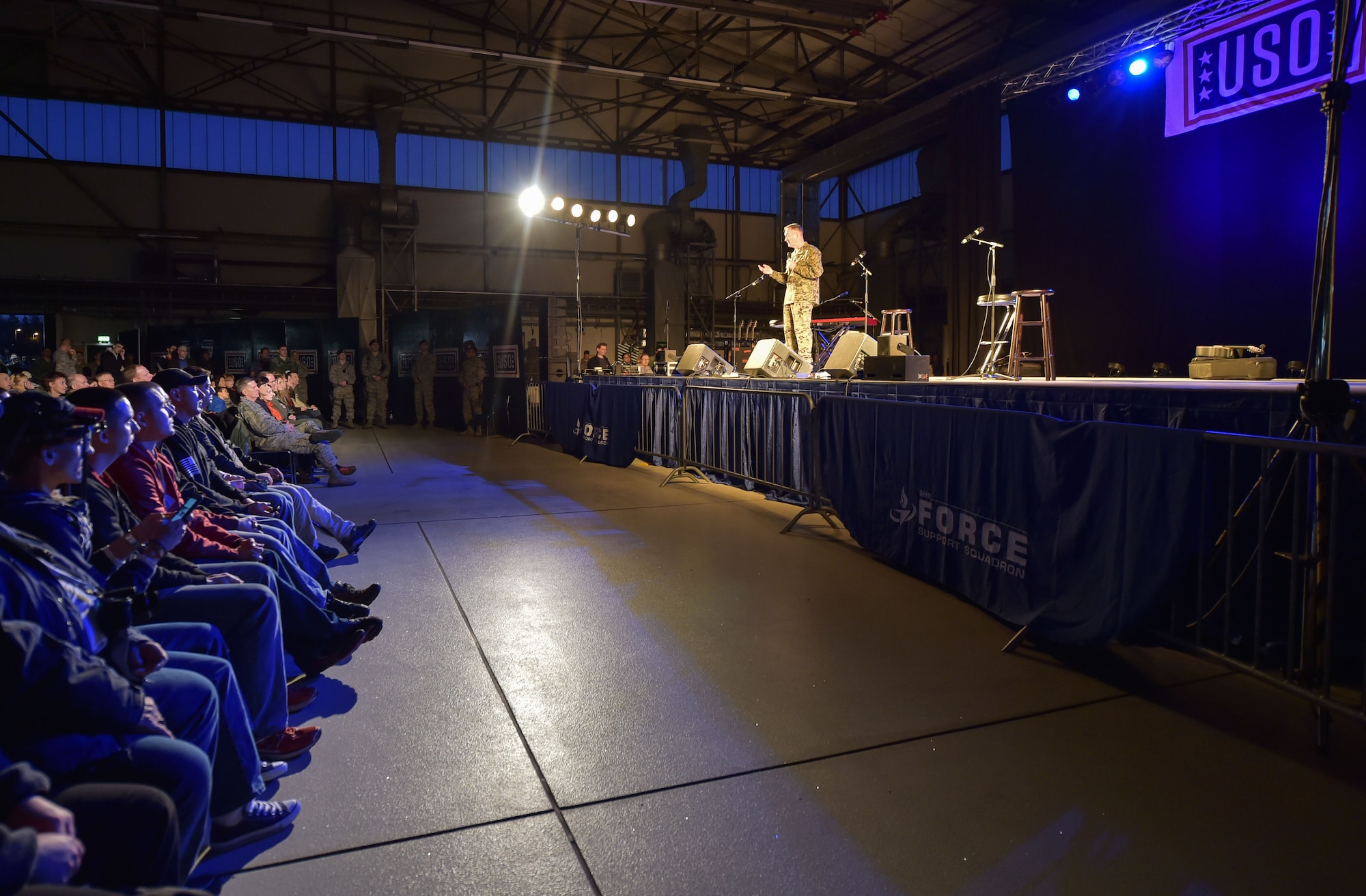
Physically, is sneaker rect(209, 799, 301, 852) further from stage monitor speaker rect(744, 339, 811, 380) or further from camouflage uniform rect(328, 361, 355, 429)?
camouflage uniform rect(328, 361, 355, 429)

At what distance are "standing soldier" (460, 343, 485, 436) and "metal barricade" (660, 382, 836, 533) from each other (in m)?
7.06

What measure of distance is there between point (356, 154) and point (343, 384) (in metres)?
6.63

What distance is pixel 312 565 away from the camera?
3.86 m

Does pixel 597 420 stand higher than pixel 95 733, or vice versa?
pixel 597 420

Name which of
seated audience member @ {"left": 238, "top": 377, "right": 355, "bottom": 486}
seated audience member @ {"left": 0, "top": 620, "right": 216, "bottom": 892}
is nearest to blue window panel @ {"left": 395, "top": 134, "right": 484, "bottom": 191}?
seated audience member @ {"left": 238, "top": 377, "right": 355, "bottom": 486}

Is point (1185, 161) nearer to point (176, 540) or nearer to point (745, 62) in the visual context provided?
point (745, 62)

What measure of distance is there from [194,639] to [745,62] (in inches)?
663

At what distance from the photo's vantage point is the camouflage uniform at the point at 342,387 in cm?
1530

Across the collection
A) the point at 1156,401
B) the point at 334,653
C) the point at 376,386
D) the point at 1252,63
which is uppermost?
the point at 1252,63

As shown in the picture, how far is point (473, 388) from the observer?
14.7 m

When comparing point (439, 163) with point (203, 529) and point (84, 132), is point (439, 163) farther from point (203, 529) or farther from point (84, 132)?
point (203, 529)

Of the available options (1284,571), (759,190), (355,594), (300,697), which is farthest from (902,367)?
(759,190)

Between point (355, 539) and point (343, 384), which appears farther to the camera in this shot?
point (343, 384)

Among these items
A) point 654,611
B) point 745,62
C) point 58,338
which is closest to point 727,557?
point 654,611
